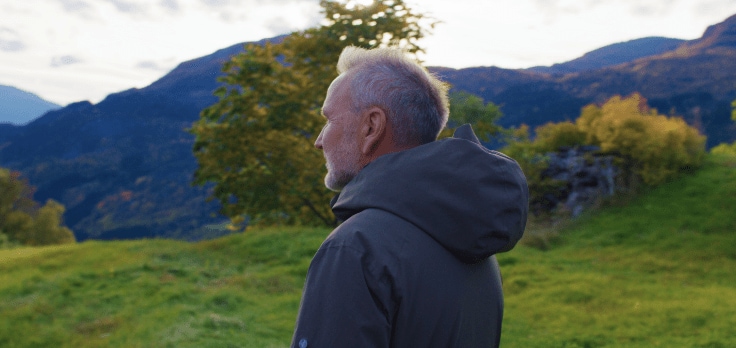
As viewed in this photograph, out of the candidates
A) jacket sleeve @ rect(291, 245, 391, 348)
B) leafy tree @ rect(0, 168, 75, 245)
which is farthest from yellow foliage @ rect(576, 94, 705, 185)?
leafy tree @ rect(0, 168, 75, 245)

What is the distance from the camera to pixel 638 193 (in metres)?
15.6

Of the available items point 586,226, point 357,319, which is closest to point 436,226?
point 357,319

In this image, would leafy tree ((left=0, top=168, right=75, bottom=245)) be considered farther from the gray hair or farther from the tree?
the gray hair

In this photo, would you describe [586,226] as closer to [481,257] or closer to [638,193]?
[638,193]

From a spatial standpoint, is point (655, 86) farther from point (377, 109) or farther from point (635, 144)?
point (377, 109)

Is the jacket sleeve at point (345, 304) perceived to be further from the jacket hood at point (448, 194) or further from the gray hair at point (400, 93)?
the gray hair at point (400, 93)

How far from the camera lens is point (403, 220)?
1301mm

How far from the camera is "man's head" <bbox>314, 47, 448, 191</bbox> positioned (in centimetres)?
145

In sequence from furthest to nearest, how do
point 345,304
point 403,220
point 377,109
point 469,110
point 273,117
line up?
point 469,110 < point 273,117 < point 377,109 < point 403,220 < point 345,304

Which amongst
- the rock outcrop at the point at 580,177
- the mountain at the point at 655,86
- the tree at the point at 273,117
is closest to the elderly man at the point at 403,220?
the tree at the point at 273,117

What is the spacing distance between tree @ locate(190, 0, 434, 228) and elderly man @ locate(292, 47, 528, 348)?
Answer: 1121cm

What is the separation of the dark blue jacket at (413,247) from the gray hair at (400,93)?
0.34 ft

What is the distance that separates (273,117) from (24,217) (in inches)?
1342

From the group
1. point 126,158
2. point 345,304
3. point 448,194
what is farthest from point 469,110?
point 126,158
